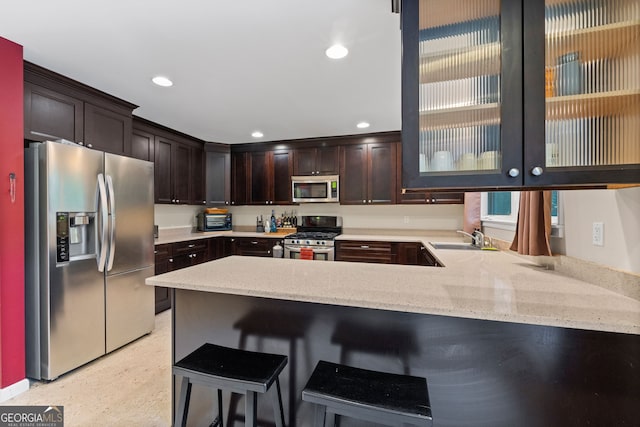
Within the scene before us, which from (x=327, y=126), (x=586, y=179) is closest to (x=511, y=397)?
(x=586, y=179)

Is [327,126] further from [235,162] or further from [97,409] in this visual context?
[97,409]

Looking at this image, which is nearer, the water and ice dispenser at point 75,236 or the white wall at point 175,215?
the water and ice dispenser at point 75,236

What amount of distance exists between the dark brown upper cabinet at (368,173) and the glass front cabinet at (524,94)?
2.99 m

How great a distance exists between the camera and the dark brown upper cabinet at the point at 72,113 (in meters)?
→ 2.22

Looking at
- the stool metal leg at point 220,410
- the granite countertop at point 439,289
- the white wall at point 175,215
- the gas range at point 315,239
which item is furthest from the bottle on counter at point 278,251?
the stool metal leg at point 220,410

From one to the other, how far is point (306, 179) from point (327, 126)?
36.4 inches

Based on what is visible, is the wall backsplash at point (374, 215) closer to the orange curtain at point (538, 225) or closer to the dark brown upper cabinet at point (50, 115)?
the dark brown upper cabinet at point (50, 115)

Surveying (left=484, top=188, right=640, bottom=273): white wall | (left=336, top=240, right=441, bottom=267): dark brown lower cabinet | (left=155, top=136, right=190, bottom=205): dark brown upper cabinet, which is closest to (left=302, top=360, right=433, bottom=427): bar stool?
(left=484, top=188, right=640, bottom=273): white wall

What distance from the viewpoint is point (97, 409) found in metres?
1.88

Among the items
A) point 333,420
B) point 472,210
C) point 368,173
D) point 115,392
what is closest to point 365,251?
point 368,173

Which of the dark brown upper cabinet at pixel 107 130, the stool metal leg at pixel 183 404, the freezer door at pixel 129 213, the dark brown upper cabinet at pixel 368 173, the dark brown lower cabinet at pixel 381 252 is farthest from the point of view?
the dark brown upper cabinet at pixel 368 173

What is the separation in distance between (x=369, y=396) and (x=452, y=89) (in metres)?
1.26

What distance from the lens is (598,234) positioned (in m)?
1.39

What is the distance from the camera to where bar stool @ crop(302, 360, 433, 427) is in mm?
982
